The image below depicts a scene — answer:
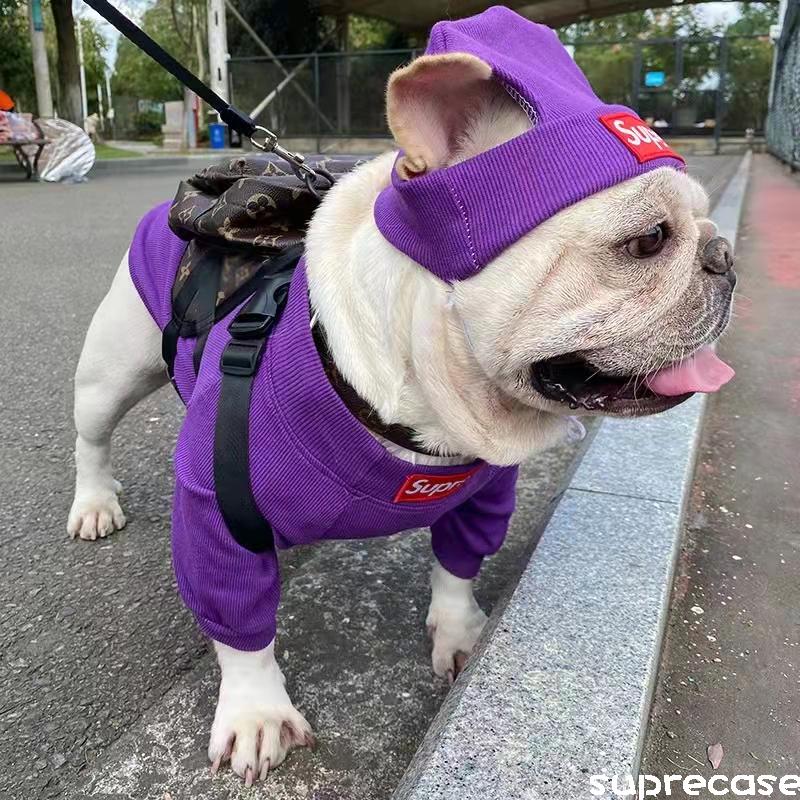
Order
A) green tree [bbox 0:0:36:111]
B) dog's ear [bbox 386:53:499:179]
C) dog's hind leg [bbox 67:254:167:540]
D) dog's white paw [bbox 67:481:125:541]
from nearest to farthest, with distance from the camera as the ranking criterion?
→ dog's ear [bbox 386:53:499:179] < dog's hind leg [bbox 67:254:167:540] < dog's white paw [bbox 67:481:125:541] < green tree [bbox 0:0:36:111]

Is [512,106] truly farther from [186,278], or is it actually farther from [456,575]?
[456,575]

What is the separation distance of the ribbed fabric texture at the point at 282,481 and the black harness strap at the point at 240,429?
0.02 metres

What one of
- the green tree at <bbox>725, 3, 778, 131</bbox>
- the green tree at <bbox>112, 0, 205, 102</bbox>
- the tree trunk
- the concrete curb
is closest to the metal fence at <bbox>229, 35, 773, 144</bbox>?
the green tree at <bbox>725, 3, 778, 131</bbox>

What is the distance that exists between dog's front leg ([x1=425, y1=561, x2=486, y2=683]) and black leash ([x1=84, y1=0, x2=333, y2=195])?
3.88ft

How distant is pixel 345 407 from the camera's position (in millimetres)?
1789

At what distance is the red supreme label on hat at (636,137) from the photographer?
1578 mm

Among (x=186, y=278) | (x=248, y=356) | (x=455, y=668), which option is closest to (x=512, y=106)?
(x=248, y=356)

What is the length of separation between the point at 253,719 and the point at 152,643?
545mm

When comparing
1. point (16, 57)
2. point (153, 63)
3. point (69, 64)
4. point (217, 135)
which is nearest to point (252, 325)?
point (69, 64)

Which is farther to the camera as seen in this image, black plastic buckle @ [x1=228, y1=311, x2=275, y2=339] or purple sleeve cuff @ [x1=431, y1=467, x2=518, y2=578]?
purple sleeve cuff @ [x1=431, y1=467, x2=518, y2=578]

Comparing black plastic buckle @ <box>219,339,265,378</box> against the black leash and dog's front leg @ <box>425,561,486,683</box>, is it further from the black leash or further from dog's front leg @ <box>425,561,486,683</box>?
dog's front leg @ <box>425,561,486,683</box>

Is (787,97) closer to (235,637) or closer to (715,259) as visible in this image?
(715,259)

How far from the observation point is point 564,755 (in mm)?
1700

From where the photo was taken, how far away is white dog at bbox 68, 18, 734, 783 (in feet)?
5.20
